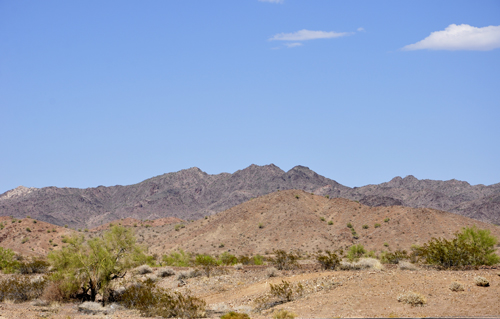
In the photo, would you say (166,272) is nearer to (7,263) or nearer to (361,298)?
(7,263)

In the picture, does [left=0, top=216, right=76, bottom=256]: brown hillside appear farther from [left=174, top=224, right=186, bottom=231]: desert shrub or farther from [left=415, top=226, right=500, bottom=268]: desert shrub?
[left=415, top=226, right=500, bottom=268]: desert shrub

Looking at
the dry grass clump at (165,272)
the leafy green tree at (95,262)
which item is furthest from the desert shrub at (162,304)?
the dry grass clump at (165,272)

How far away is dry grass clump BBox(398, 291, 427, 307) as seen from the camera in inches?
673

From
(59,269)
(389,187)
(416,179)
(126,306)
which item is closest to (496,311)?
(126,306)

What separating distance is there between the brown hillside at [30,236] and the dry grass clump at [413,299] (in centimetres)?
6482

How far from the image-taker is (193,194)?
503 feet

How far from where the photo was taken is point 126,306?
22625 mm

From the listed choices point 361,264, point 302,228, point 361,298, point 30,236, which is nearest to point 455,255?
point 361,264

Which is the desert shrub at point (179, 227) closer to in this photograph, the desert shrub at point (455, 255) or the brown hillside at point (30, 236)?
the brown hillside at point (30, 236)

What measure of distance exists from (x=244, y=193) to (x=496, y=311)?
127 metres

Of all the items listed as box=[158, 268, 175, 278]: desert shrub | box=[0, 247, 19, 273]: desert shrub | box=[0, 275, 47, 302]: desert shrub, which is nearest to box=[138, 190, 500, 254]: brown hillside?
box=[0, 247, 19, 273]: desert shrub

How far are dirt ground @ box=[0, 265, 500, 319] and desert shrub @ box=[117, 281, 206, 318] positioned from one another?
567mm

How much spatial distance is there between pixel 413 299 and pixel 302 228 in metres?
51.7

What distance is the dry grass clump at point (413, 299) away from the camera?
17094 millimetres
